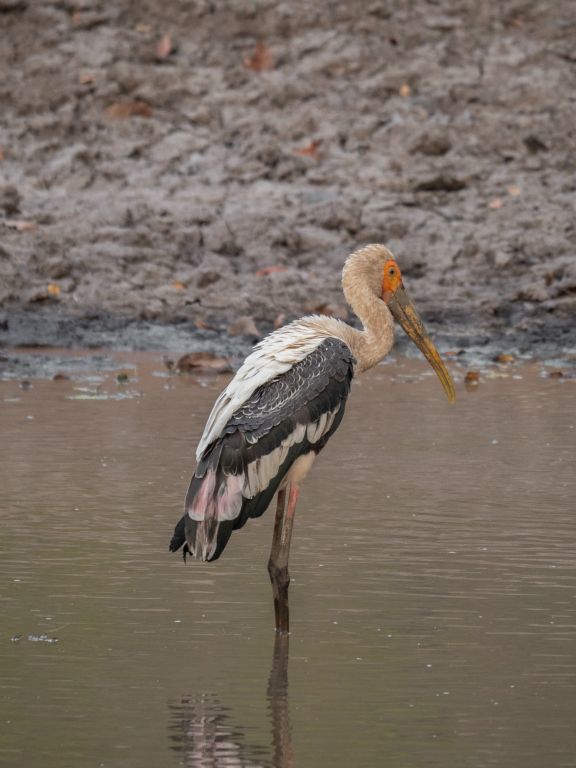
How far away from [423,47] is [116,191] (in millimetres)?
3514

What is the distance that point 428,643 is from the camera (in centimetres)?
591

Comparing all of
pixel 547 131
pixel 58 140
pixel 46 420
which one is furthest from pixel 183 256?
pixel 46 420

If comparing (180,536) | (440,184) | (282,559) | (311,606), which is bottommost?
(440,184)

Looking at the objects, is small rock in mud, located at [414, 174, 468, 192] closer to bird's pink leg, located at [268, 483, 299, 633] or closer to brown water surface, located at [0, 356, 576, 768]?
brown water surface, located at [0, 356, 576, 768]

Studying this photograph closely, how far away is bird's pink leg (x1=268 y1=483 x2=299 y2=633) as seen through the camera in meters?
6.39

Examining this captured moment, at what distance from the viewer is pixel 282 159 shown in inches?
679

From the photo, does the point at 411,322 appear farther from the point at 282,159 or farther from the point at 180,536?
the point at 282,159

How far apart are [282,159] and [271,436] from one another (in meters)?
10.9

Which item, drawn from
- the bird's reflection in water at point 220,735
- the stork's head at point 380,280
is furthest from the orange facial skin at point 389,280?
the bird's reflection in water at point 220,735

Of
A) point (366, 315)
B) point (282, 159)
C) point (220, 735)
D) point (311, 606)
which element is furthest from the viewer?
point (282, 159)

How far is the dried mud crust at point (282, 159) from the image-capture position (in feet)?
49.6

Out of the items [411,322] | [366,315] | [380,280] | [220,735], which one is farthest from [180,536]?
[411,322]

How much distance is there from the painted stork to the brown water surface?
0.77 feet

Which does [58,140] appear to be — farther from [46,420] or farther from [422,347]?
[422,347]
